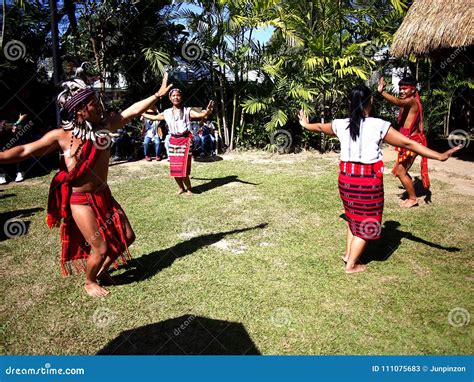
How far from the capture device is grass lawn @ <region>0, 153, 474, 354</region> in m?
2.93

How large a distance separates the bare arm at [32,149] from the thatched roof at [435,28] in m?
7.72

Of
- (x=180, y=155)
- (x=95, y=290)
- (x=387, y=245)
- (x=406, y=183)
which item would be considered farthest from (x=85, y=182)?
(x=406, y=183)

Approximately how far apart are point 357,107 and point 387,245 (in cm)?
188

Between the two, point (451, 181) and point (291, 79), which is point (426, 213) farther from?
point (291, 79)

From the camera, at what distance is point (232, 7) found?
364 inches

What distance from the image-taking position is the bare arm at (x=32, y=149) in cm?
278

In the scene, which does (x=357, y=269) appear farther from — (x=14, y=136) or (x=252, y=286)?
(x=14, y=136)

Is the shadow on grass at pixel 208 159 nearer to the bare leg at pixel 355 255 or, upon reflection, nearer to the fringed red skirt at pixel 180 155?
the fringed red skirt at pixel 180 155

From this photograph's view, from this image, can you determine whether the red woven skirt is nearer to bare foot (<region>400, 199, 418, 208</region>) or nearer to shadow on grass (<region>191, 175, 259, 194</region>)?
bare foot (<region>400, 199, 418, 208</region>)

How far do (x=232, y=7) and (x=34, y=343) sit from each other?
8580mm

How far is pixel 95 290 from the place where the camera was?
11.7ft

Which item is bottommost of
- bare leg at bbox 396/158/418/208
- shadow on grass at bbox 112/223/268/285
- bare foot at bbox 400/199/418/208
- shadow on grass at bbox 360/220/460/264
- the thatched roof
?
shadow on grass at bbox 112/223/268/285

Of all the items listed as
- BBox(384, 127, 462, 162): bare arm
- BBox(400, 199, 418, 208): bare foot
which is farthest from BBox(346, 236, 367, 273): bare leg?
BBox(400, 199, 418, 208): bare foot

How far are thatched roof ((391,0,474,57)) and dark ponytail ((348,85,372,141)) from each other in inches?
217
